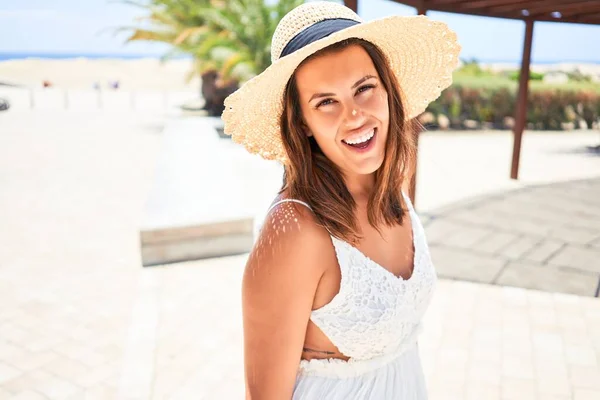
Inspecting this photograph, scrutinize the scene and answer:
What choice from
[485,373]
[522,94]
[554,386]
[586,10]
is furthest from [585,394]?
[522,94]

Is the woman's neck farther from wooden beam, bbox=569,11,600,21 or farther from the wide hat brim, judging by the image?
wooden beam, bbox=569,11,600,21

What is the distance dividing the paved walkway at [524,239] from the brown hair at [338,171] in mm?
3221

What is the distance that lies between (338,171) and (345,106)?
221 mm

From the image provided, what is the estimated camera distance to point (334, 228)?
130 cm

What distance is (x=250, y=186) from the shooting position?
813 centimetres

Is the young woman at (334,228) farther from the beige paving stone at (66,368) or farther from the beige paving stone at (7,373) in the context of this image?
the beige paving stone at (7,373)

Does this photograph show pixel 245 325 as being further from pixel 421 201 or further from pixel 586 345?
pixel 421 201

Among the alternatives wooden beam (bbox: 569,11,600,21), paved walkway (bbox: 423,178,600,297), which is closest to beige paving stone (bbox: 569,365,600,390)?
paved walkway (bbox: 423,178,600,297)

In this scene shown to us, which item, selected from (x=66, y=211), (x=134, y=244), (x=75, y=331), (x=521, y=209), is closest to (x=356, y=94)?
(x=75, y=331)

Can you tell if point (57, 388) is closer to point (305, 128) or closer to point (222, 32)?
point (305, 128)

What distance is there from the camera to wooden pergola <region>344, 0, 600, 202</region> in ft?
16.9

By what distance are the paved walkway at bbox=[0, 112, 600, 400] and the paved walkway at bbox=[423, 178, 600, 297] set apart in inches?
10.8

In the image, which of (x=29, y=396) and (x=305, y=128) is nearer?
(x=305, y=128)

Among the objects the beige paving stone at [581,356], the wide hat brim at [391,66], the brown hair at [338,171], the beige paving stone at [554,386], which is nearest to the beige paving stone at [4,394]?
the wide hat brim at [391,66]
